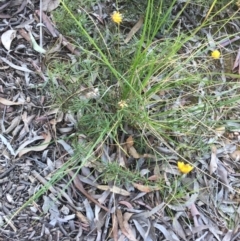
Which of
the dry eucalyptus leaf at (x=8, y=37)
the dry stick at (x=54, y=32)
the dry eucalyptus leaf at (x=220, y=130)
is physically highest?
the dry eucalyptus leaf at (x=8, y=37)

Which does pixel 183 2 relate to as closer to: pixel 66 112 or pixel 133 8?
pixel 133 8

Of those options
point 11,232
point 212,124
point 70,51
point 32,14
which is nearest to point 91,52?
point 70,51

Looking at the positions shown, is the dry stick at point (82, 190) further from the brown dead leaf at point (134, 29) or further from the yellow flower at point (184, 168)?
the brown dead leaf at point (134, 29)

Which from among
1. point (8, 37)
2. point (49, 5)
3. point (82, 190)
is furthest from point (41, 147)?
point (49, 5)

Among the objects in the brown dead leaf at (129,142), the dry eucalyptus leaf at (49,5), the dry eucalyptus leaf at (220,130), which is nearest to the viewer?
the brown dead leaf at (129,142)

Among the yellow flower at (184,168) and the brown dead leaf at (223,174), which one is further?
the brown dead leaf at (223,174)

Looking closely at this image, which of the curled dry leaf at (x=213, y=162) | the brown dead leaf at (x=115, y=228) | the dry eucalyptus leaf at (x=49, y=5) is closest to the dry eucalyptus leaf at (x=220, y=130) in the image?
the curled dry leaf at (x=213, y=162)

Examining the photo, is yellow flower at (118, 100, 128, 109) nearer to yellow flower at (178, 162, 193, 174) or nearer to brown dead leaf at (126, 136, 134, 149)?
brown dead leaf at (126, 136, 134, 149)

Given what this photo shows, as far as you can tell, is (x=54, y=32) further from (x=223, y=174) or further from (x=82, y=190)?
(x=223, y=174)

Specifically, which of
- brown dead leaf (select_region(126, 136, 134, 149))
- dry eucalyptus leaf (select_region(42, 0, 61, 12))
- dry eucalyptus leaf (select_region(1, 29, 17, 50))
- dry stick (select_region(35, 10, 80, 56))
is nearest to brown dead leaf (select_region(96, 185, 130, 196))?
brown dead leaf (select_region(126, 136, 134, 149))
